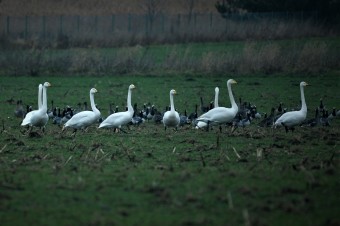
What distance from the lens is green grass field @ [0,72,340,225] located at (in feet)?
32.4

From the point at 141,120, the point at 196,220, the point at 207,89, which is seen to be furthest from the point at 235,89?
the point at 196,220

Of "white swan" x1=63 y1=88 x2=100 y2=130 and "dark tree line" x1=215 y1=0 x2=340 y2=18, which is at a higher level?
"dark tree line" x1=215 y1=0 x2=340 y2=18

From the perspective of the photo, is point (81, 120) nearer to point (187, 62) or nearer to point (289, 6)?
point (187, 62)

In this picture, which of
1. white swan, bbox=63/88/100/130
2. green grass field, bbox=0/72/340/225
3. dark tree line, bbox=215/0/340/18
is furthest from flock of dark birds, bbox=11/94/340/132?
dark tree line, bbox=215/0/340/18

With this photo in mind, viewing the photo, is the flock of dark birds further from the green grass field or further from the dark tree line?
the dark tree line

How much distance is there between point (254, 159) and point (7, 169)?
4252 millimetres

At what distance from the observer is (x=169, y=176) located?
1225cm

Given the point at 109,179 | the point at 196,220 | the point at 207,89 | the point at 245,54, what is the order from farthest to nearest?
the point at 245,54, the point at 207,89, the point at 109,179, the point at 196,220

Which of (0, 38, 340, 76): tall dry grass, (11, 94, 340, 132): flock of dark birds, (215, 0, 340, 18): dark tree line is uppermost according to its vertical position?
(215, 0, 340, 18): dark tree line

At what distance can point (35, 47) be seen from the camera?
4334 centimetres

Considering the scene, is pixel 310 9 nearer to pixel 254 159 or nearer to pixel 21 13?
pixel 21 13

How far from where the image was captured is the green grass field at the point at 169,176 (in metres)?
9.88

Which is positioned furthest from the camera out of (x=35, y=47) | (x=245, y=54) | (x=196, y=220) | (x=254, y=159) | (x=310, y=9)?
(x=310, y=9)

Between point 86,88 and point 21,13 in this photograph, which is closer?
point 86,88
